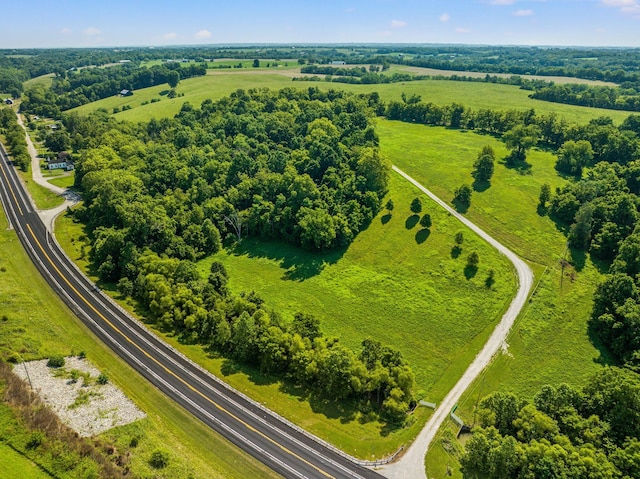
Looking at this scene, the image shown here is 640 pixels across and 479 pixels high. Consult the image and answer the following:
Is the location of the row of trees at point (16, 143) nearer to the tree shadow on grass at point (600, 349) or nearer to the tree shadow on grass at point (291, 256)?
the tree shadow on grass at point (291, 256)

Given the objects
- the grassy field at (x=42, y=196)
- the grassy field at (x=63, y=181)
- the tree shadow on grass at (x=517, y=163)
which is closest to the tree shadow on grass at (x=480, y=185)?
the tree shadow on grass at (x=517, y=163)

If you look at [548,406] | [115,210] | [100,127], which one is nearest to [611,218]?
[548,406]

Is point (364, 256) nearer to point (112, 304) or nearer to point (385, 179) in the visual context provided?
point (385, 179)

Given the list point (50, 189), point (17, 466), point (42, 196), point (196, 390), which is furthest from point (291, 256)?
point (50, 189)

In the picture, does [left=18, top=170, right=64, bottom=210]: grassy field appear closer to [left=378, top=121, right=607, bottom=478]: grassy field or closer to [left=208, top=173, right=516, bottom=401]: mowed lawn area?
[left=208, top=173, right=516, bottom=401]: mowed lawn area

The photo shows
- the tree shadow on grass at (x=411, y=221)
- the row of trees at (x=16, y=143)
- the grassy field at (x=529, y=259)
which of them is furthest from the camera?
the row of trees at (x=16, y=143)

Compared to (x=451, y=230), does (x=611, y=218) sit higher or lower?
higher
